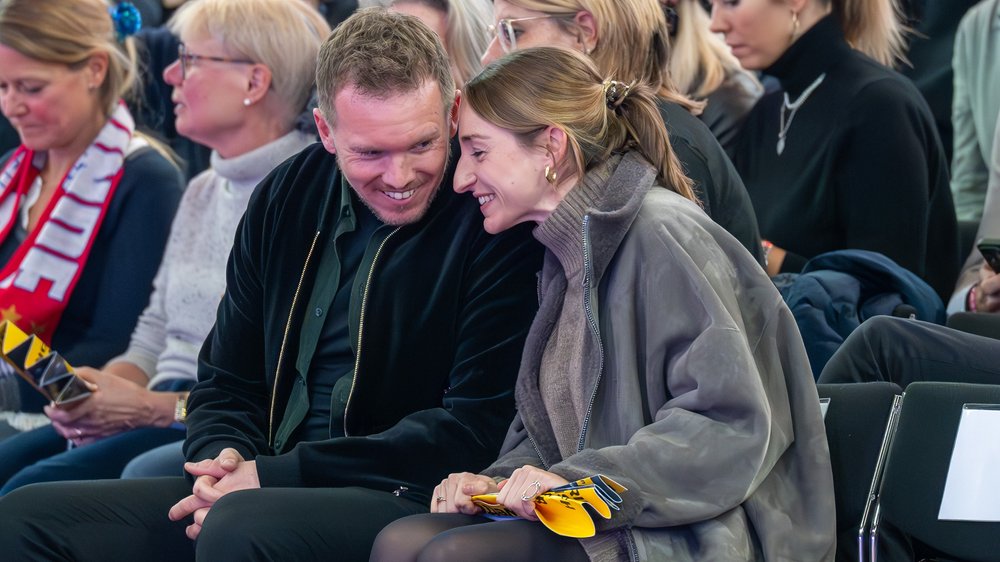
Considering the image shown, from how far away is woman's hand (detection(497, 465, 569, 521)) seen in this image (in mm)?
2164

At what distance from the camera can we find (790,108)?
12.8 ft

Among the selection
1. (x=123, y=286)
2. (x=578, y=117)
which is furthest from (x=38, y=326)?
(x=578, y=117)

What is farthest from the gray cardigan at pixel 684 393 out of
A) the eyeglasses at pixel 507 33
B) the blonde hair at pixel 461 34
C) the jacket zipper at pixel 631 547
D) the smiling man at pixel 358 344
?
the blonde hair at pixel 461 34

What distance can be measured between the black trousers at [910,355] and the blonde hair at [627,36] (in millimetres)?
724

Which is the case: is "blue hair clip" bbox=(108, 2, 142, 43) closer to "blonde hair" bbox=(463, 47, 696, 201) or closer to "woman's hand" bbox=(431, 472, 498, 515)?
"blonde hair" bbox=(463, 47, 696, 201)

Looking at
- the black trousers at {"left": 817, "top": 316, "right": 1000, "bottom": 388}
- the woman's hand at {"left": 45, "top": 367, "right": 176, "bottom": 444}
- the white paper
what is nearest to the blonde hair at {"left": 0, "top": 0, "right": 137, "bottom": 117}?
the woman's hand at {"left": 45, "top": 367, "right": 176, "bottom": 444}

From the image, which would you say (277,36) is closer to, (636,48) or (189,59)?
(189,59)

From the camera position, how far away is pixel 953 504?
2.41m

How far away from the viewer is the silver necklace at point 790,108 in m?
3.83

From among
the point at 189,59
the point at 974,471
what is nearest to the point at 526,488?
the point at 974,471

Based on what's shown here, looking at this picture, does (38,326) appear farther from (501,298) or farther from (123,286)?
(501,298)

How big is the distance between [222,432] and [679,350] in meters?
1.04

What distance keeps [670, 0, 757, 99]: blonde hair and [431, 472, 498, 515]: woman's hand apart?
7.04 ft

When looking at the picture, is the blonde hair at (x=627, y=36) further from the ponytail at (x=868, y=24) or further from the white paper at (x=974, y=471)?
the white paper at (x=974, y=471)
